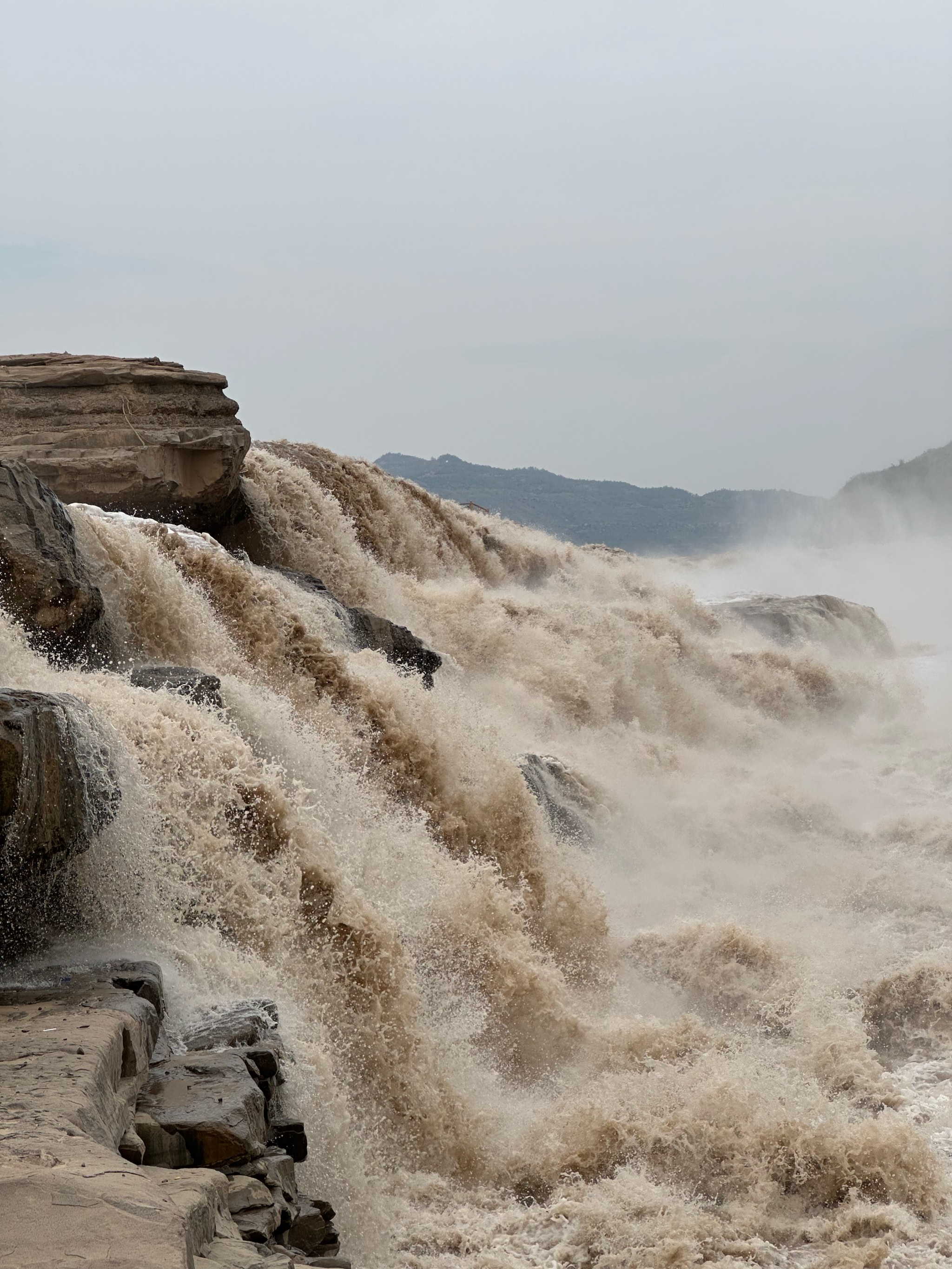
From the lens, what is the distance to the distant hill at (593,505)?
7506 cm

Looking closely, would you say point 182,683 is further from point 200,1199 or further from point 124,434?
point 124,434

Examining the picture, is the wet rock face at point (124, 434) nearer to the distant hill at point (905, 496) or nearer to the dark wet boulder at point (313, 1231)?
the dark wet boulder at point (313, 1231)

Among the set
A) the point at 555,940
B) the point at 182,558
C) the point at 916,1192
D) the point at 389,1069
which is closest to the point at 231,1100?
the point at 389,1069

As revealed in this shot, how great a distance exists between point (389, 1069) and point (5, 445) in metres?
6.77

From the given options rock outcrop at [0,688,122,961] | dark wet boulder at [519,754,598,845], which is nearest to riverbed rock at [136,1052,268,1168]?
rock outcrop at [0,688,122,961]

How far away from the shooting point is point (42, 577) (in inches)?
265

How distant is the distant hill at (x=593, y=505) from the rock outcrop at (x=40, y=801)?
211 ft

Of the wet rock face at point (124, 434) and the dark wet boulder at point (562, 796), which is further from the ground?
the wet rock face at point (124, 434)

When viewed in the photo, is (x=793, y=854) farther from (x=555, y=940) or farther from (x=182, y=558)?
(x=182, y=558)

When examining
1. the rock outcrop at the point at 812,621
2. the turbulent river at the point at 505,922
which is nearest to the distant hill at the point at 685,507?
the rock outcrop at the point at 812,621

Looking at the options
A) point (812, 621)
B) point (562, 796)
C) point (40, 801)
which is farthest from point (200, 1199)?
point (812, 621)

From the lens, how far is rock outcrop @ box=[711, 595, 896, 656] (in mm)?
18344

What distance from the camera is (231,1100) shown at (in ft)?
12.3

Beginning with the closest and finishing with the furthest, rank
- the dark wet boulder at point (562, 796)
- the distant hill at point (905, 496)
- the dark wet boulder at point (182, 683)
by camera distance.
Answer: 1. the dark wet boulder at point (182, 683)
2. the dark wet boulder at point (562, 796)
3. the distant hill at point (905, 496)
